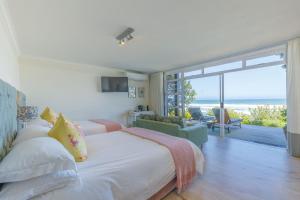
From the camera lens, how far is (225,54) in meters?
3.89

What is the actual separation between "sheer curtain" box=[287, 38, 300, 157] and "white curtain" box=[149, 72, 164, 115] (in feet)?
12.7

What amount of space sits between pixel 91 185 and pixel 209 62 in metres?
4.47

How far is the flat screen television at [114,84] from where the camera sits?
17.0 feet

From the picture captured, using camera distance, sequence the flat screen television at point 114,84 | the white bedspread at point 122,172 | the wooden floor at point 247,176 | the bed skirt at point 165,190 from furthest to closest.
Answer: the flat screen television at point 114,84 < the wooden floor at point 247,176 < the bed skirt at point 165,190 < the white bedspread at point 122,172

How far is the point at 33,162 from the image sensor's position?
38.1 inches

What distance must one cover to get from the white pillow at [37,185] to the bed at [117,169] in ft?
0.11

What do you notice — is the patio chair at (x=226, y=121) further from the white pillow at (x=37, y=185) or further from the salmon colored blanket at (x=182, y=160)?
the white pillow at (x=37, y=185)

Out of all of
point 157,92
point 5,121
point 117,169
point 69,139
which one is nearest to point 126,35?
point 69,139

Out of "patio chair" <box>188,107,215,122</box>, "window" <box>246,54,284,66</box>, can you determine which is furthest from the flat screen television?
"window" <box>246,54,284,66</box>

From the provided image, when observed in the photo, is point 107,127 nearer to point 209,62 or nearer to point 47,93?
point 47,93

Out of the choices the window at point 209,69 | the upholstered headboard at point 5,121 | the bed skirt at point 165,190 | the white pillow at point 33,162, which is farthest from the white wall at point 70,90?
the bed skirt at point 165,190

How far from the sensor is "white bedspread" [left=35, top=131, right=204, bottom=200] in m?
1.11

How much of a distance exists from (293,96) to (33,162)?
4.15 meters

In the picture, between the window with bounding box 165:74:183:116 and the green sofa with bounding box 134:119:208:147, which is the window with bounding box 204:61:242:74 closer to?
the window with bounding box 165:74:183:116
